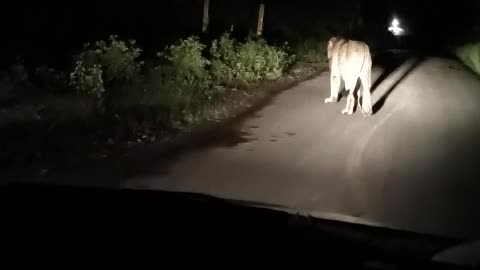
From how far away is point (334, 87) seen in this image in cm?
1612

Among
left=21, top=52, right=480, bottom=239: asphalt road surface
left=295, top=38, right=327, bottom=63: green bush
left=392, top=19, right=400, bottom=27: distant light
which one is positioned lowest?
left=21, top=52, right=480, bottom=239: asphalt road surface

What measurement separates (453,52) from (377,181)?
79.3 feet

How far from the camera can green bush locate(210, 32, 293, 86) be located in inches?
693

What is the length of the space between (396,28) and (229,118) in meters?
33.1

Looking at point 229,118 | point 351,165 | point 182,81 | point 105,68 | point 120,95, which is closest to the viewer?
point 351,165

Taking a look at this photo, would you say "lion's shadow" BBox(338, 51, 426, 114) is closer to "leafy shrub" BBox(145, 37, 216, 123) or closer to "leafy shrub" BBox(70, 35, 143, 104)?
"leafy shrub" BBox(145, 37, 216, 123)

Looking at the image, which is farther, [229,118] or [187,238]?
[229,118]

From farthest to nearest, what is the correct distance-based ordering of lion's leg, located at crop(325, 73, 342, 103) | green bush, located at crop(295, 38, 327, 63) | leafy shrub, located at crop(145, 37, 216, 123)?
green bush, located at crop(295, 38, 327, 63)
lion's leg, located at crop(325, 73, 342, 103)
leafy shrub, located at crop(145, 37, 216, 123)

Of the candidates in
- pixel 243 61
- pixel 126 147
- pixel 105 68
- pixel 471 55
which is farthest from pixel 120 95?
pixel 471 55

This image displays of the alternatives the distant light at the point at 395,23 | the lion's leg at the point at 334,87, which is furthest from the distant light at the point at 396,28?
Result: the lion's leg at the point at 334,87

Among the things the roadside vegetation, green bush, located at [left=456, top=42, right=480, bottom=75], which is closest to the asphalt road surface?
the roadside vegetation

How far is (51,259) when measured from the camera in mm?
3238

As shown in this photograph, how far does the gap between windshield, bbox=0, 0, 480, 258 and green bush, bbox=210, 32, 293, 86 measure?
0.04 metres

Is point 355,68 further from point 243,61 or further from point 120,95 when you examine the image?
point 120,95
